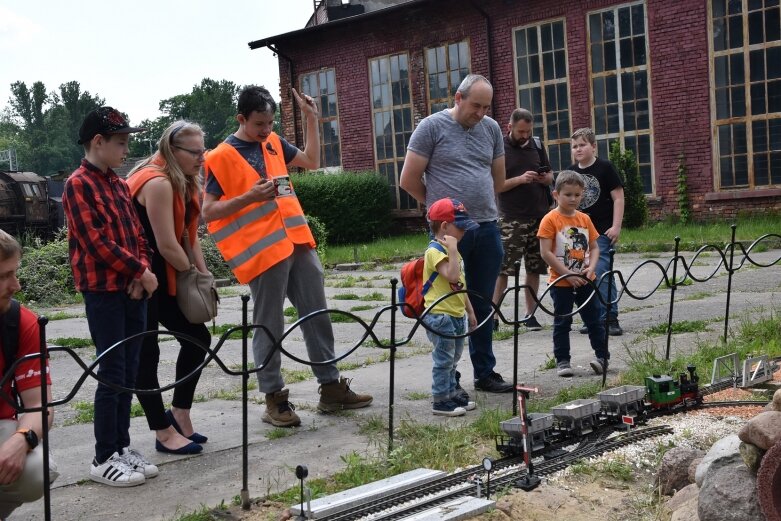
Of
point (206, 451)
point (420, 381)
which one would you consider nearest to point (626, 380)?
point (420, 381)

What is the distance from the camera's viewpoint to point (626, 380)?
245 inches

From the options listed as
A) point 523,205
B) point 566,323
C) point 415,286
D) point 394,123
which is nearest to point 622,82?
point 394,123

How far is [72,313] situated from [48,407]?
34.2 ft

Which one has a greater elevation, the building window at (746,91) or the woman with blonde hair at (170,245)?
the building window at (746,91)

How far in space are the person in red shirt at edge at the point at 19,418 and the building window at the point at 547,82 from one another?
1971cm

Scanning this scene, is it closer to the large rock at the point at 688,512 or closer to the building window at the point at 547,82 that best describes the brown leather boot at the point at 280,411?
the large rock at the point at 688,512

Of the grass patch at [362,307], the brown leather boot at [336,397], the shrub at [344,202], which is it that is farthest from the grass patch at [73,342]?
the shrub at [344,202]

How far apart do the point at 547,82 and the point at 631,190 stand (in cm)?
412

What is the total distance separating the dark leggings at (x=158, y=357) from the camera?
5.15 metres

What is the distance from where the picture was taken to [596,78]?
21.9 metres

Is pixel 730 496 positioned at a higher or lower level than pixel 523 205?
lower

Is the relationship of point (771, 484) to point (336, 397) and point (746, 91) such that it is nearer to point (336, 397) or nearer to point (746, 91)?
point (336, 397)

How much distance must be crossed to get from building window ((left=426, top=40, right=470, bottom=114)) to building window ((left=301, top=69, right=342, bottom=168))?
3548 millimetres

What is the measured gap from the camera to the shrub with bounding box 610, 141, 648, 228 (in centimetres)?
2012
